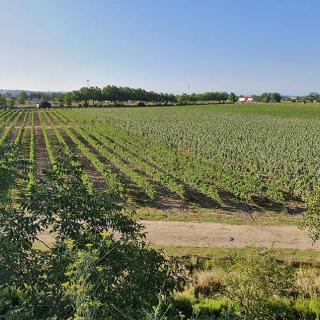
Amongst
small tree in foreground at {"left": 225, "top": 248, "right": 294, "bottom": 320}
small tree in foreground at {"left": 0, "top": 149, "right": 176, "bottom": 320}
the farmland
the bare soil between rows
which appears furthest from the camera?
the farmland

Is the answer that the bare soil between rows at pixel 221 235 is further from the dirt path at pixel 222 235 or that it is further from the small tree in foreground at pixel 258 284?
the small tree in foreground at pixel 258 284

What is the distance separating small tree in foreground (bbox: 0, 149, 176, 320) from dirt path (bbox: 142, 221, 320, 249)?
36.0 feet

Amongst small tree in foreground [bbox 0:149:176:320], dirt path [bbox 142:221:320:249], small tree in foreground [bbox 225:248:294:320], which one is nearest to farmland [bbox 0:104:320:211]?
small tree in foreground [bbox 0:149:176:320]

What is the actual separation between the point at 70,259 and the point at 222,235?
13.6 metres

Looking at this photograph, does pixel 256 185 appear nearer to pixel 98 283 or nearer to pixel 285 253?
pixel 285 253

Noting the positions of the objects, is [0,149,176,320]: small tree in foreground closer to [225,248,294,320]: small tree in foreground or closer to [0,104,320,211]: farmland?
[0,104,320,211]: farmland

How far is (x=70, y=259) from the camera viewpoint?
6781 mm

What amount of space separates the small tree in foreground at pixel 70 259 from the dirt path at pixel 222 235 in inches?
432

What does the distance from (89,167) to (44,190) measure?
26981 millimetres

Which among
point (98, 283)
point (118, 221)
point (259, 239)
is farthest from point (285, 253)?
point (98, 283)

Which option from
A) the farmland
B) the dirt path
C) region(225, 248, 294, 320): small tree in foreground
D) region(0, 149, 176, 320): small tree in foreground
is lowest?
the dirt path

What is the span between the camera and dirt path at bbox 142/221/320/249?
18547 mm

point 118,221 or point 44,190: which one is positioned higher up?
point 44,190

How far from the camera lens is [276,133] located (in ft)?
183
